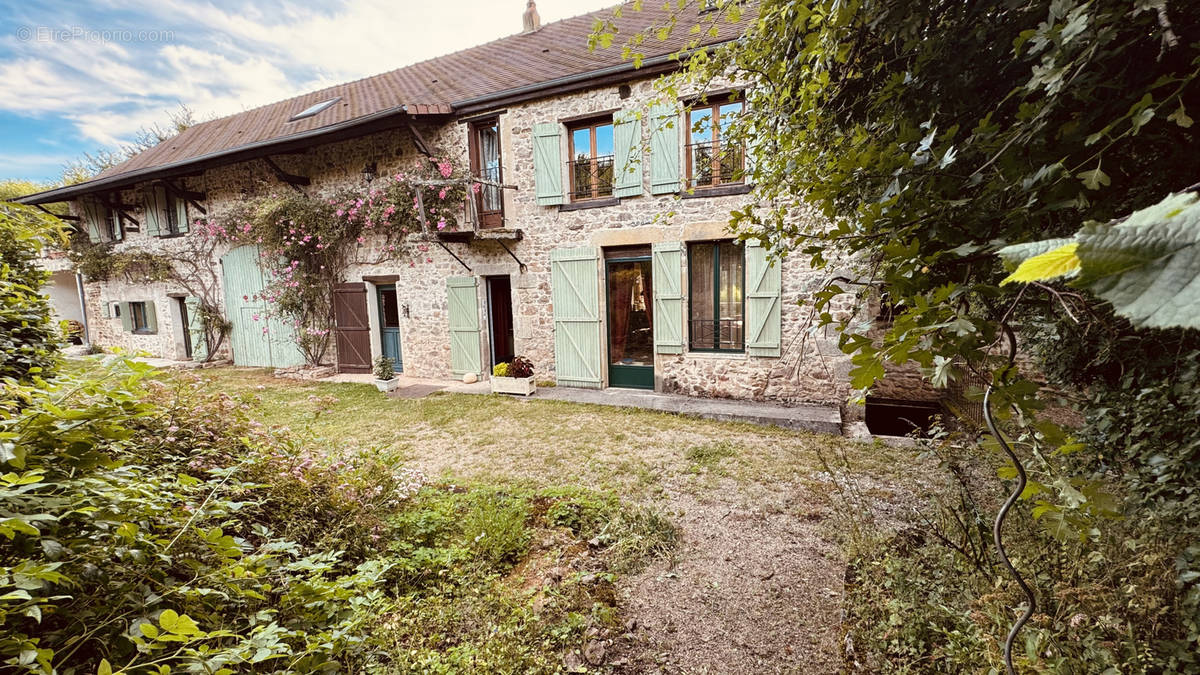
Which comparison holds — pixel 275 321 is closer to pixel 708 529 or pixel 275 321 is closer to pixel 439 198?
pixel 439 198

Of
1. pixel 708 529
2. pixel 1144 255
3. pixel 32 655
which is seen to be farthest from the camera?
pixel 708 529

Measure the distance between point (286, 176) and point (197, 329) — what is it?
4.78 m

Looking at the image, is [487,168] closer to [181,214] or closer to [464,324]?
[464,324]

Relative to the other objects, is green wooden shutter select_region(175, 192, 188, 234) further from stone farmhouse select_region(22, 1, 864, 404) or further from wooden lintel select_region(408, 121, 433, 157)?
wooden lintel select_region(408, 121, 433, 157)

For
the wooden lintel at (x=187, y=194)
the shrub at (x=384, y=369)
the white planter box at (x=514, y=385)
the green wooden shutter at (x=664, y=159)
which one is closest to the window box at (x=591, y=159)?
the green wooden shutter at (x=664, y=159)

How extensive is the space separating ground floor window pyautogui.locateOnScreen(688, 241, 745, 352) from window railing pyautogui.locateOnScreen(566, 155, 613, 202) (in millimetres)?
1707

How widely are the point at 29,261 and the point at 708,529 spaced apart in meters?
5.17

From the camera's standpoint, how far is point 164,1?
5789mm

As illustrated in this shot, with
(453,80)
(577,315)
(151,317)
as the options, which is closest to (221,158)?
(453,80)

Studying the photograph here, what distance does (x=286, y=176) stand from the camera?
29.1 ft

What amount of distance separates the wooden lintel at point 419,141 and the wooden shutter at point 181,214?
696cm

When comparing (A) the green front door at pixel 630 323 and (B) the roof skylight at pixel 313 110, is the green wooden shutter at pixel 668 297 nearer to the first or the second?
(A) the green front door at pixel 630 323

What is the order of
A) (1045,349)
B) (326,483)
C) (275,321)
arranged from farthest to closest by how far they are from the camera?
(275,321)
(1045,349)
(326,483)

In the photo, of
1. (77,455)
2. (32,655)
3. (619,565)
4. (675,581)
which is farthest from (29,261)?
(675,581)
